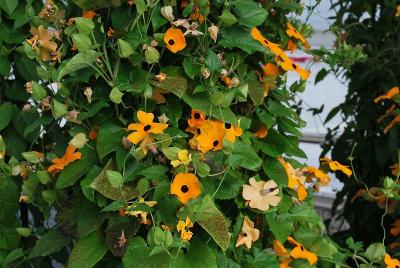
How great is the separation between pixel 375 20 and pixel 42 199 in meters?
1.44

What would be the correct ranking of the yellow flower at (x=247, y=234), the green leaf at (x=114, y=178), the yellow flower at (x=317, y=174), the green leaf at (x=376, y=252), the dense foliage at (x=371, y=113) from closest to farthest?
the green leaf at (x=114, y=178), the yellow flower at (x=247, y=234), the green leaf at (x=376, y=252), the yellow flower at (x=317, y=174), the dense foliage at (x=371, y=113)

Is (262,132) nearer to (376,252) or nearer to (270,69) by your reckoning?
(270,69)

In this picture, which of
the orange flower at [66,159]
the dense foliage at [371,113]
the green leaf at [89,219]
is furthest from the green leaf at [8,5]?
the dense foliage at [371,113]

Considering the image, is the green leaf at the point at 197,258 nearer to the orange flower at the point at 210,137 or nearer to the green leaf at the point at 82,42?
the orange flower at the point at 210,137

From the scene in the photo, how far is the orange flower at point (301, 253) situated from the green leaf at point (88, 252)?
366 millimetres

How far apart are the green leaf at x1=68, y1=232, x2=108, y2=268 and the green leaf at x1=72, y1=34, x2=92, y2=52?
1.01 feet

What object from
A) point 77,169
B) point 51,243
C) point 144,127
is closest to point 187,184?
point 144,127

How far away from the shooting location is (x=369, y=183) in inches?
80.4

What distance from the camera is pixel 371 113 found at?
79.4 inches

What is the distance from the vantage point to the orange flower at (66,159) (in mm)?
999

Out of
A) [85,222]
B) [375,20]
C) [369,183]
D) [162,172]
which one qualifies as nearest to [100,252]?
[85,222]

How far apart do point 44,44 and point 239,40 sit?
32cm

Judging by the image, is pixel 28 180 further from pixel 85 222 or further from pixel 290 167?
pixel 290 167

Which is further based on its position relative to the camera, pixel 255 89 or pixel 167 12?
pixel 255 89
